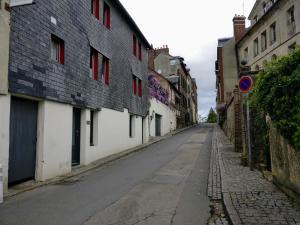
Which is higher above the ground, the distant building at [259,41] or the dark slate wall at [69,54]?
the distant building at [259,41]

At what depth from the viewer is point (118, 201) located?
6.81 m

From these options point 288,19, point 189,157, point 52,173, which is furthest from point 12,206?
point 288,19

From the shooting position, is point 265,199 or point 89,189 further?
point 89,189

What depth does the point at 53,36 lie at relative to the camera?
10727mm

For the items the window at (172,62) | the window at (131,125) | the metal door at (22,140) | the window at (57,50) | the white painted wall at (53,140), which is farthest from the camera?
the window at (172,62)

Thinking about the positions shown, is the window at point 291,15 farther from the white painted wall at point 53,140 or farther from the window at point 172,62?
the window at point 172,62

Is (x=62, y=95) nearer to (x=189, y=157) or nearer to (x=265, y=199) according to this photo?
(x=189, y=157)

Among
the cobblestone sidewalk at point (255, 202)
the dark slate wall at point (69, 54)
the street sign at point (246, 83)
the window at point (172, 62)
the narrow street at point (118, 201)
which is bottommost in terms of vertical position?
the narrow street at point (118, 201)

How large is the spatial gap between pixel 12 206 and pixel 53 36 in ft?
20.9

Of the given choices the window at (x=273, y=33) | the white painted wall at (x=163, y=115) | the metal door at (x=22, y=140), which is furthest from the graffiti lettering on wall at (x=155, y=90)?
the metal door at (x=22, y=140)

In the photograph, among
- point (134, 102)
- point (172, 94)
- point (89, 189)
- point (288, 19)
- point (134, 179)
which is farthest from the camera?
point (172, 94)

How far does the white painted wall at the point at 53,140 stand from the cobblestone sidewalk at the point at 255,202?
5.49 m

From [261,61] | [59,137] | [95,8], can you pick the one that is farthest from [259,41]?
[59,137]

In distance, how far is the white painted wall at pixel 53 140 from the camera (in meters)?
9.52
